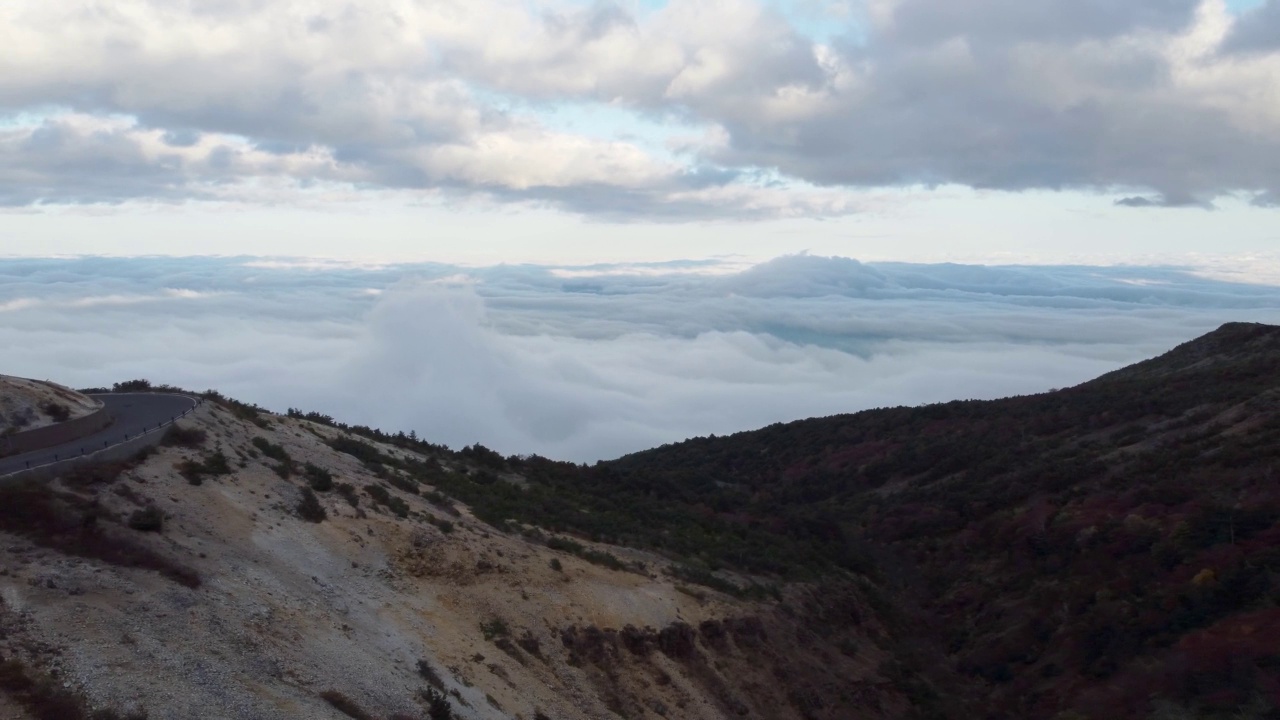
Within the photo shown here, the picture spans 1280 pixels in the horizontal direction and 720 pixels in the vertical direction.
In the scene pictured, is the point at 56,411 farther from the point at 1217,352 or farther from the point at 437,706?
the point at 1217,352

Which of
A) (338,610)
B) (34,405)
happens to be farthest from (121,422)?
(338,610)

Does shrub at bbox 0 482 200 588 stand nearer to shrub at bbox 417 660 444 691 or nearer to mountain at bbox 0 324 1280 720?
mountain at bbox 0 324 1280 720

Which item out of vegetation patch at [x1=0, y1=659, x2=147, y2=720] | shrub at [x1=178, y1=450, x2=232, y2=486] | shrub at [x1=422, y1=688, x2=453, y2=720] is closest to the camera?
vegetation patch at [x1=0, y1=659, x2=147, y2=720]

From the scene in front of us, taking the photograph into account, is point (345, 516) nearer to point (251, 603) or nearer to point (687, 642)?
point (251, 603)

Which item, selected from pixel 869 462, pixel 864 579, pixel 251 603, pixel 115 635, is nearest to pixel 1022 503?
pixel 864 579

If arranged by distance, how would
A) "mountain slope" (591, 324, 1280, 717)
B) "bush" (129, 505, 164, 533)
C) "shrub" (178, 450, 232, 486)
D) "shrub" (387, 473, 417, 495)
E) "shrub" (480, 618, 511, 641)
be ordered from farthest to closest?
1. "shrub" (387, 473, 417, 495)
2. "mountain slope" (591, 324, 1280, 717)
3. "shrub" (178, 450, 232, 486)
4. "shrub" (480, 618, 511, 641)
5. "bush" (129, 505, 164, 533)

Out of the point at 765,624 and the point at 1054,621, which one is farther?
the point at 1054,621

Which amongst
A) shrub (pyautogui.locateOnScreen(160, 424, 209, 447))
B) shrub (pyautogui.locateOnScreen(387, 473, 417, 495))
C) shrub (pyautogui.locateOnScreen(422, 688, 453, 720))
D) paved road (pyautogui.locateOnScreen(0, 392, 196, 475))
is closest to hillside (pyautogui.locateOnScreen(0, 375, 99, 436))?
paved road (pyautogui.locateOnScreen(0, 392, 196, 475))
